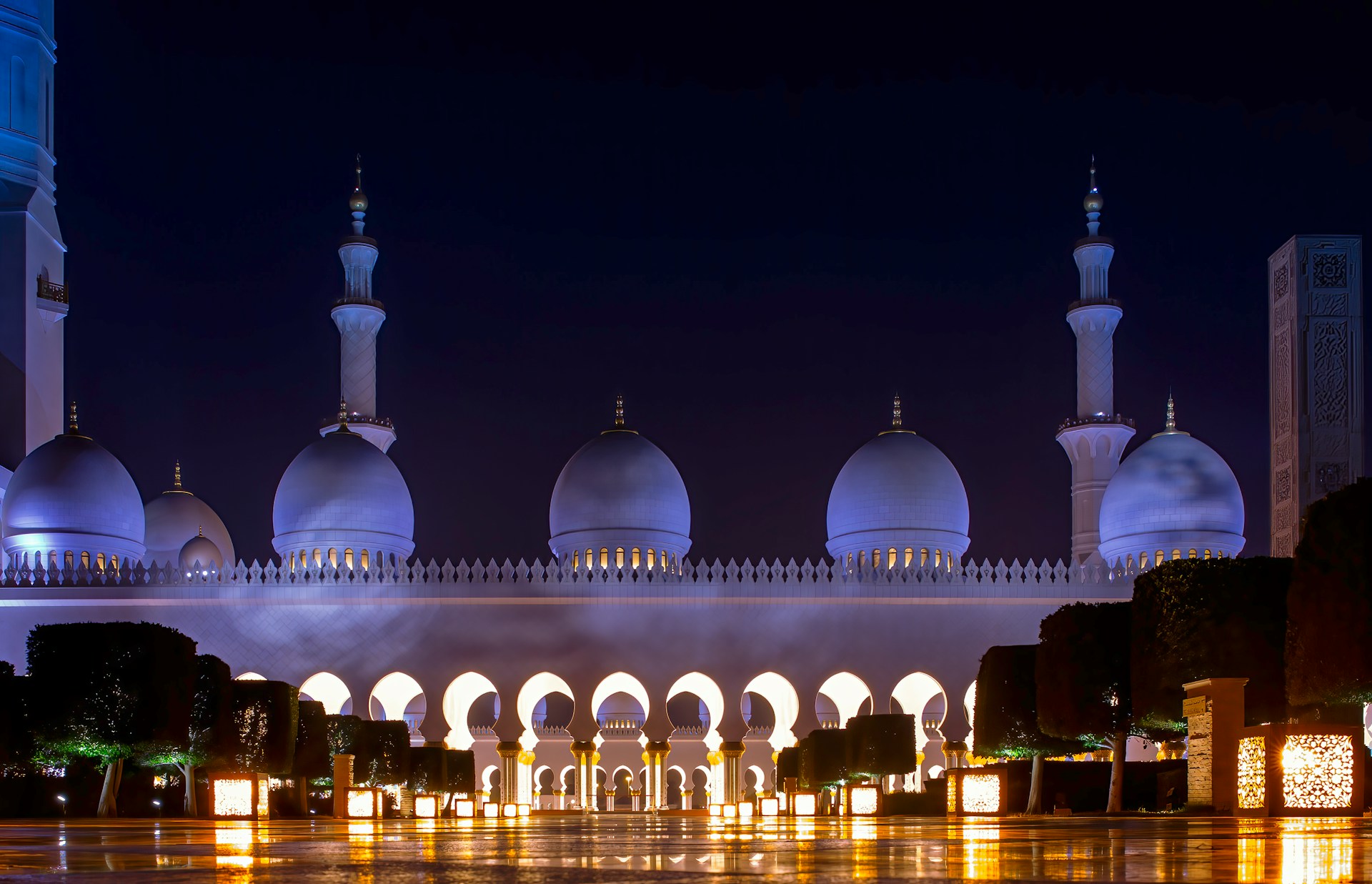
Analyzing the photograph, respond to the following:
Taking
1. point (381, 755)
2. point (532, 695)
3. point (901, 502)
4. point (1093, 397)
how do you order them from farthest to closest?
point (1093, 397) → point (901, 502) → point (532, 695) → point (381, 755)

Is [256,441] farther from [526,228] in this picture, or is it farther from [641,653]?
[641,653]

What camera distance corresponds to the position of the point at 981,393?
135ft

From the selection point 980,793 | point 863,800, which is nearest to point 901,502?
point 863,800

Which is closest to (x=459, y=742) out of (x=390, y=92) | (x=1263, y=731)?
(x=390, y=92)

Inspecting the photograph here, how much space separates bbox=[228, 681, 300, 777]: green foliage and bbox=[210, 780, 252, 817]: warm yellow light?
5.25m

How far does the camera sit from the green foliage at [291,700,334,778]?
25281mm

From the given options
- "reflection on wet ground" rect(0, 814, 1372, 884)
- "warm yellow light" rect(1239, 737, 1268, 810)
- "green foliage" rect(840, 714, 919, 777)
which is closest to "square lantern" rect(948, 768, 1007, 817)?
"warm yellow light" rect(1239, 737, 1268, 810)

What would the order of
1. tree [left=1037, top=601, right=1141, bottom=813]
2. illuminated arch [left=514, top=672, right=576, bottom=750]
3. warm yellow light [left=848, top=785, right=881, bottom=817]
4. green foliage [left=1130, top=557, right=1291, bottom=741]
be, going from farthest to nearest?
illuminated arch [left=514, top=672, right=576, bottom=750] → warm yellow light [left=848, top=785, right=881, bottom=817] → tree [left=1037, top=601, right=1141, bottom=813] → green foliage [left=1130, top=557, right=1291, bottom=741]

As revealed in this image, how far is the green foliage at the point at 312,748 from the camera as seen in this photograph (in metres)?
25.3

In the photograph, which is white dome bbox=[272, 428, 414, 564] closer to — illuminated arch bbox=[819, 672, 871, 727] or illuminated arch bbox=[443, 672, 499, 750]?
illuminated arch bbox=[443, 672, 499, 750]

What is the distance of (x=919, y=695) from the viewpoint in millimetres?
36812

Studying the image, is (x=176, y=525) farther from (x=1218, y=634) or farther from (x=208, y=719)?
(x=1218, y=634)

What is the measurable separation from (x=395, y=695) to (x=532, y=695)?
4011mm

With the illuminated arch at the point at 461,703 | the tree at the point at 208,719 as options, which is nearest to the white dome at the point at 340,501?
the illuminated arch at the point at 461,703
